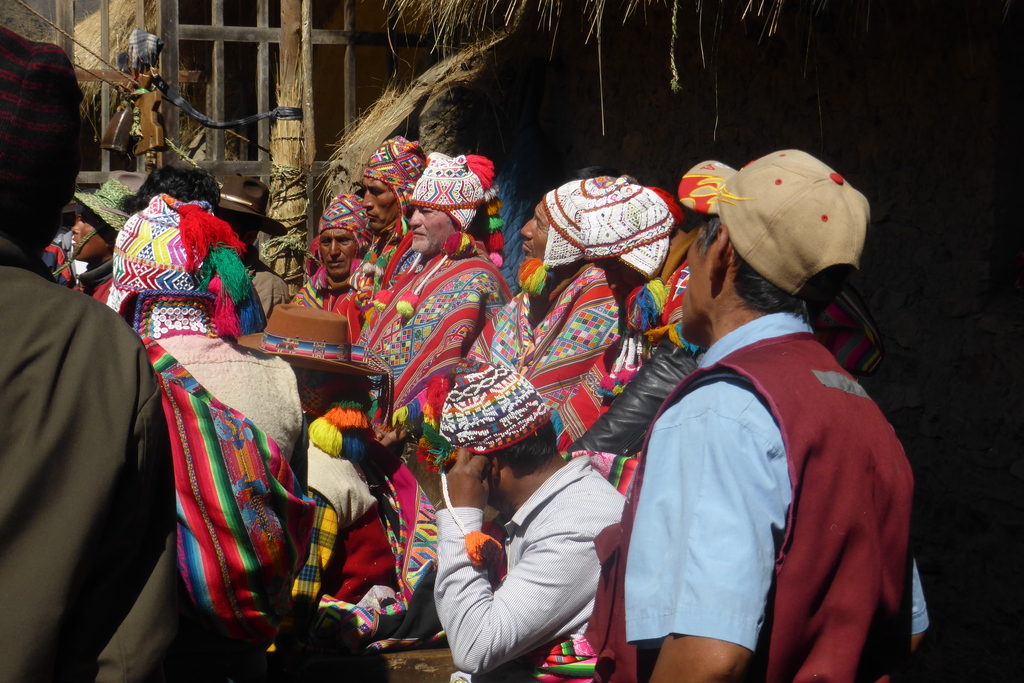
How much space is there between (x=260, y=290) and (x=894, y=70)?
3236 millimetres

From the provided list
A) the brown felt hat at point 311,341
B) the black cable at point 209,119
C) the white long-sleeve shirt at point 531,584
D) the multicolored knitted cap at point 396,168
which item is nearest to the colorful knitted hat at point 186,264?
the brown felt hat at point 311,341

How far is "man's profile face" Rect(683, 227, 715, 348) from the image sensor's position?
1.51 meters

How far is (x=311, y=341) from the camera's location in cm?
309

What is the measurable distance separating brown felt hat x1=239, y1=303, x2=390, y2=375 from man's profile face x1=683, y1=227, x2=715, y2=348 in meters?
1.69

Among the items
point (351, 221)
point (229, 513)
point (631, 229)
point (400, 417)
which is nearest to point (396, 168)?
point (351, 221)

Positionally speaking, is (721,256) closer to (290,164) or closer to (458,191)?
(458,191)

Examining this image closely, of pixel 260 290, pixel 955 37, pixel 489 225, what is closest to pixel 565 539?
pixel 955 37

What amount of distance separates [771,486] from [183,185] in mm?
3193

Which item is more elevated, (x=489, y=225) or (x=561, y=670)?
(x=489, y=225)

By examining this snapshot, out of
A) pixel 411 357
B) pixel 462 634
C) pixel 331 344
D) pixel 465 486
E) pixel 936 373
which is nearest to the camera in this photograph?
pixel 462 634

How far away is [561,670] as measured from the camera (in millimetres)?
2203

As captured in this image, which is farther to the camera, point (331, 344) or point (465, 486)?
point (331, 344)

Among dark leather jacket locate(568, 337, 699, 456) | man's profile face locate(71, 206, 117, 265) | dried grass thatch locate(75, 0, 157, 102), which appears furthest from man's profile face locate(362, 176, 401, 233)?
dried grass thatch locate(75, 0, 157, 102)

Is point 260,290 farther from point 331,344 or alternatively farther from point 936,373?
point 936,373
